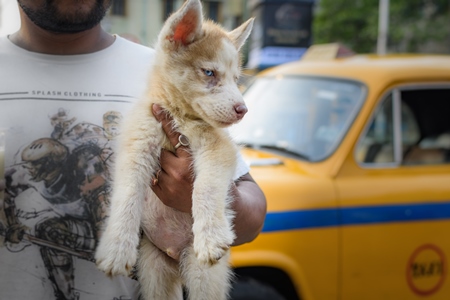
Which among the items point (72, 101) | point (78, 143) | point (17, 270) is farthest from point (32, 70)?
point (17, 270)

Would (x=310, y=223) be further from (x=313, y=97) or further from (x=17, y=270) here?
(x=17, y=270)

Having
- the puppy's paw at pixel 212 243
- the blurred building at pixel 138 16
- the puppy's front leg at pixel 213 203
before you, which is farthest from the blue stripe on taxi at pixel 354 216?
the blurred building at pixel 138 16

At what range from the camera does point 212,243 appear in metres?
1.86

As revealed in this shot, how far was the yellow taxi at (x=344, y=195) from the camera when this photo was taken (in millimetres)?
3842

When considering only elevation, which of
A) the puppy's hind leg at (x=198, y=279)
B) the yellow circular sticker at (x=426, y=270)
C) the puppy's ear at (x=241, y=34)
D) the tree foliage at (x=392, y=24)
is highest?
the puppy's ear at (x=241, y=34)

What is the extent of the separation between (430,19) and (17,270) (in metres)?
28.0

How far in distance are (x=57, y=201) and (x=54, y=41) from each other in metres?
0.64

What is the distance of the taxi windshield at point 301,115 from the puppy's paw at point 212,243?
2.46 meters

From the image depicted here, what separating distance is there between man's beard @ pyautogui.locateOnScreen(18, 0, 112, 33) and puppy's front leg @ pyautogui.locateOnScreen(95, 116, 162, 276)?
43 cm

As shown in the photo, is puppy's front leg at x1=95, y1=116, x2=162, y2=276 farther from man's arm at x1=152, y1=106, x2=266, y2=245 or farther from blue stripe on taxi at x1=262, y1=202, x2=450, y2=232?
blue stripe on taxi at x1=262, y1=202, x2=450, y2=232

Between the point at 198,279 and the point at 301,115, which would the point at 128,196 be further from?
the point at 301,115

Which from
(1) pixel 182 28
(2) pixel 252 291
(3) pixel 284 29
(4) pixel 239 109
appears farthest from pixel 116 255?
(3) pixel 284 29

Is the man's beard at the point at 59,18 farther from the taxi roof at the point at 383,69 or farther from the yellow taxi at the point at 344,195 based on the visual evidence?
the taxi roof at the point at 383,69

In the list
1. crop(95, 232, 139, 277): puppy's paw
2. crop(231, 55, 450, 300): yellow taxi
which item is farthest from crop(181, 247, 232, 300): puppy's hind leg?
crop(231, 55, 450, 300): yellow taxi
